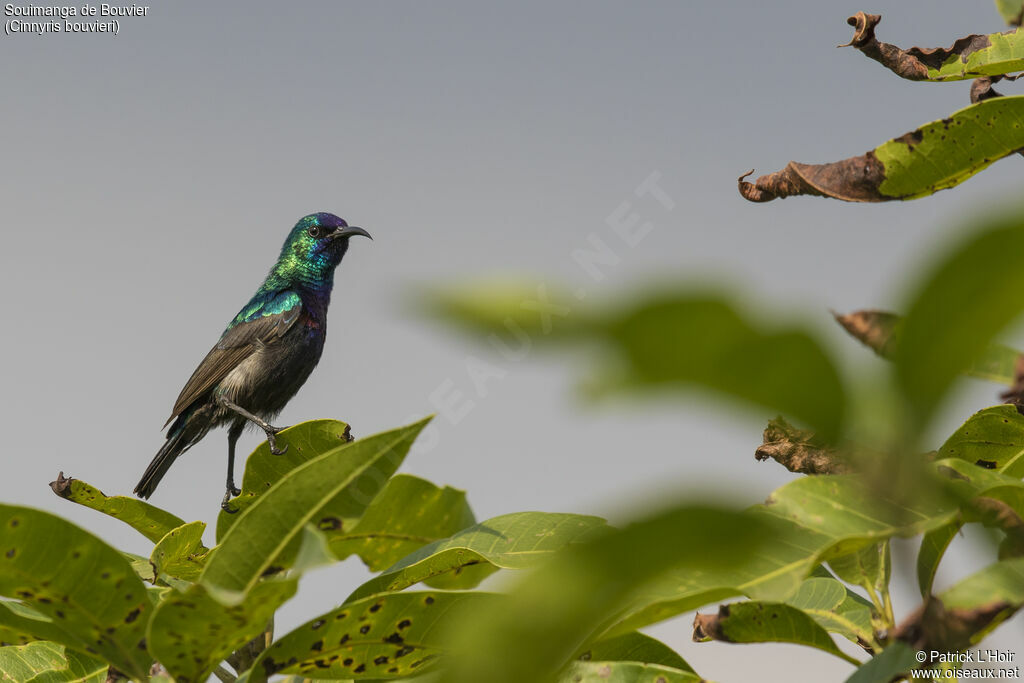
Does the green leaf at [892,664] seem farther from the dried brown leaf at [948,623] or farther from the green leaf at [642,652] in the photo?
the green leaf at [642,652]

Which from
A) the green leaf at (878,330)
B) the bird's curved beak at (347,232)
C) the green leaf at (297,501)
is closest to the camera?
the green leaf at (878,330)

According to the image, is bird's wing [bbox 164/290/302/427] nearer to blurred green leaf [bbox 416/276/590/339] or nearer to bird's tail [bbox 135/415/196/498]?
bird's tail [bbox 135/415/196/498]

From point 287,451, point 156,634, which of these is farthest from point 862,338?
point 287,451

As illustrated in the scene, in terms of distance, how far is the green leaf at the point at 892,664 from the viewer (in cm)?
110

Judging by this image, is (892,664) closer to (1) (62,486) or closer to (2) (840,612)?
(2) (840,612)

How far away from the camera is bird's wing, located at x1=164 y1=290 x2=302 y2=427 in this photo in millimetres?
6363

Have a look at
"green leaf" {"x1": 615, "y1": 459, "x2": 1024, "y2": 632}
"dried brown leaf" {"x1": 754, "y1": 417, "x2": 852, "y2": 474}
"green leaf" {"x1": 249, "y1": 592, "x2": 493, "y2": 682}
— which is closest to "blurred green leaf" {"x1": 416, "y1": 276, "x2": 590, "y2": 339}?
"green leaf" {"x1": 615, "y1": 459, "x2": 1024, "y2": 632}

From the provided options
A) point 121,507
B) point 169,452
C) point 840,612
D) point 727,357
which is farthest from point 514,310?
point 169,452

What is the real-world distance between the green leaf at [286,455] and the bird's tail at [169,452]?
4586mm

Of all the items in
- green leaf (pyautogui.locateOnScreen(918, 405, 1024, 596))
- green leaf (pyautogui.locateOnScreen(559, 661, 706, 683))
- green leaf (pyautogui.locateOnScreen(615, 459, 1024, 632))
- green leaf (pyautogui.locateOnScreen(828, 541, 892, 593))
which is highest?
green leaf (pyautogui.locateOnScreen(615, 459, 1024, 632))

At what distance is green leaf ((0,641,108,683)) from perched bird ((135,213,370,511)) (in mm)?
3995

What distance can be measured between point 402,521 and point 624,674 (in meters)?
0.61

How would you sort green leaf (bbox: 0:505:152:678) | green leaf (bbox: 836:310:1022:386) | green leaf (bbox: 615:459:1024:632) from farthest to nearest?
green leaf (bbox: 0:505:152:678), green leaf (bbox: 615:459:1024:632), green leaf (bbox: 836:310:1022:386)

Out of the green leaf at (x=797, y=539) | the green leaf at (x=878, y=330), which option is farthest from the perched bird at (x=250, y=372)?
the green leaf at (x=878, y=330)
